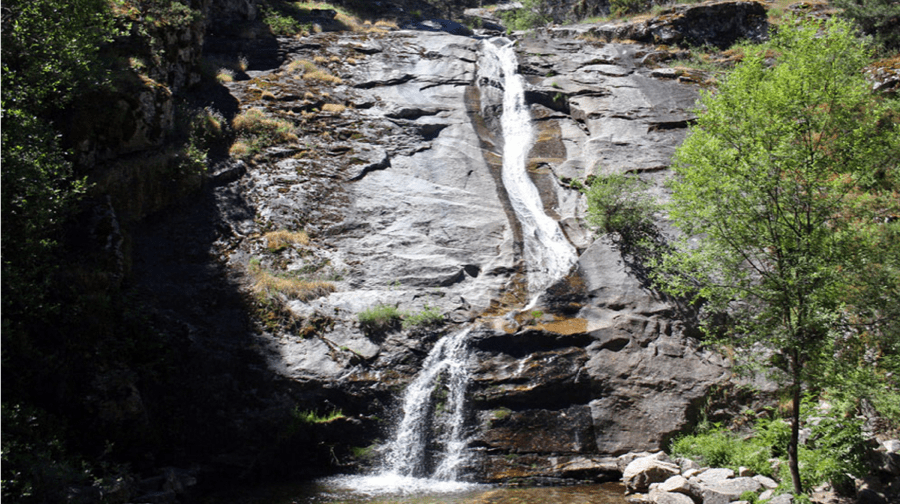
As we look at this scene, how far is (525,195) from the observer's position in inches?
778

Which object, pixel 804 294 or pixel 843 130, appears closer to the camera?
pixel 804 294

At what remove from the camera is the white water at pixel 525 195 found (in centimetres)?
1662

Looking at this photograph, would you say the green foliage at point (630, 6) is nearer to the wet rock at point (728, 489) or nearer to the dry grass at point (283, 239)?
the dry grass at point (283, 239)

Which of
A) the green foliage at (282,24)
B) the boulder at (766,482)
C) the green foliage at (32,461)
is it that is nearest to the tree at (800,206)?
the boulder at (766,482)

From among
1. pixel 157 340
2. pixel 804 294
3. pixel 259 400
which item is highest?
pixel 804 294

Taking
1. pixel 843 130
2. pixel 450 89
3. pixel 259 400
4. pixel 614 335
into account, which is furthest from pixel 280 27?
pixel 843 130

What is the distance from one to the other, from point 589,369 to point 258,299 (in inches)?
354

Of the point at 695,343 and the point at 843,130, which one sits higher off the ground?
the point at 843,130

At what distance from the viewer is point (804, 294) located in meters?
7.85

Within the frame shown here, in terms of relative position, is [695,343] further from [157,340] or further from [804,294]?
[157,340]

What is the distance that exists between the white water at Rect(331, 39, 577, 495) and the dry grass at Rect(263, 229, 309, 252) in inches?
237

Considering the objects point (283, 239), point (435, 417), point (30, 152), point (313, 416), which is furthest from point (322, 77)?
point (435, 417)

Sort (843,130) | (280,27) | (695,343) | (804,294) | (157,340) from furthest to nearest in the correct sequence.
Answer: (280,27)
(695,343)
(157,340)
(843,130)
(804,294)

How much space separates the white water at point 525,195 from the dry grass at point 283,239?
7.30 metres
